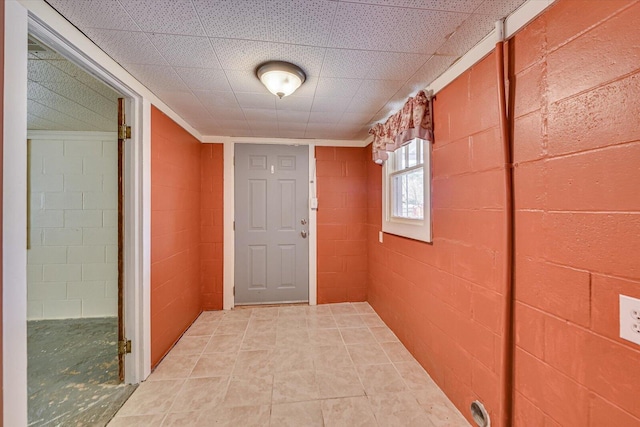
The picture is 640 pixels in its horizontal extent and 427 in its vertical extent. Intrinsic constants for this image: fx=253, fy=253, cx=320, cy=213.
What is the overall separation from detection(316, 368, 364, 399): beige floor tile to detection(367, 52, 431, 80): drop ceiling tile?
6.91ft

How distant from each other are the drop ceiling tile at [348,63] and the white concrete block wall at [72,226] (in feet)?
8.86

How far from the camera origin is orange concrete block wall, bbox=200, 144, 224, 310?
10.1ft

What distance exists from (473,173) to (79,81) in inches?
105

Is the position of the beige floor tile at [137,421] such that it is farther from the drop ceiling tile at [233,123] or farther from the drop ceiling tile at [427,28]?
the drop ceiling tile at [427,28]

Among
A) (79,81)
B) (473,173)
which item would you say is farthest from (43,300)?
(473,173)

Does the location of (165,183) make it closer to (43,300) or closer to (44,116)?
(44,116)

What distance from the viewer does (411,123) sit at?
1.88 m

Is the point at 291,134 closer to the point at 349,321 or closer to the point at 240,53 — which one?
the point at 240,53

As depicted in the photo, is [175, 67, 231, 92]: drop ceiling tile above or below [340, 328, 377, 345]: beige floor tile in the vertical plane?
above

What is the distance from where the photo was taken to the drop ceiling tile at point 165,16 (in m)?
1.08

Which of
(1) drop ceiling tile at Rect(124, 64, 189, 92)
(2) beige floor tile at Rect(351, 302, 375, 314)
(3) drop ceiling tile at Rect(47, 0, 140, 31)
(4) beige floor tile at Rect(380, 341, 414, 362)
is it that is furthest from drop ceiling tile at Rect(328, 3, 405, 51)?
(2) beige floor tile at Rect(351, 302, 375, 314)

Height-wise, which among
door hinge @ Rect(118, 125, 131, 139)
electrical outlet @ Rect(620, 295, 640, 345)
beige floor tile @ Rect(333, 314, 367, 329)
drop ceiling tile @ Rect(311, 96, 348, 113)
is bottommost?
beige floor tile @ Rect(333, 314, 367, 329)

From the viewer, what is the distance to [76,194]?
9.20 ft

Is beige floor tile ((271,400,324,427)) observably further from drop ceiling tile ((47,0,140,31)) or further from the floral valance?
drop ceiling tile ((47,0,140,31))
